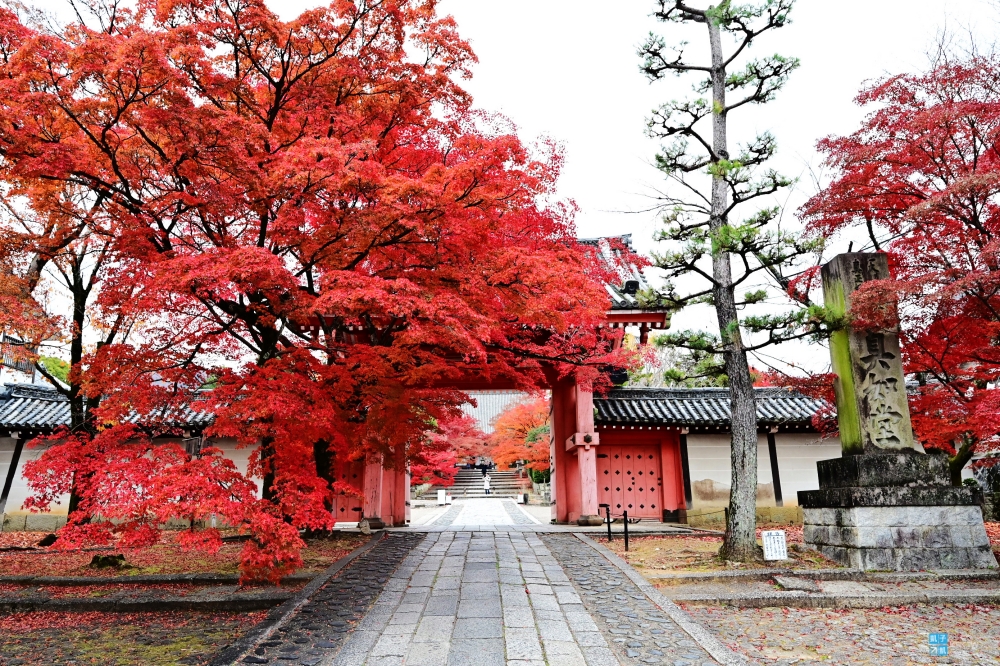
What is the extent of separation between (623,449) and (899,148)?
10.5 m

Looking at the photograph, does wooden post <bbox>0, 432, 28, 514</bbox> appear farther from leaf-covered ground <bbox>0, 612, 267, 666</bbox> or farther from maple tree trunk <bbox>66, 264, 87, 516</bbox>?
leaf-covered ground <bbox>0, 612, 267, 666</bbox>

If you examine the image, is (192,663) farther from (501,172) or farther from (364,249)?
(501,172)

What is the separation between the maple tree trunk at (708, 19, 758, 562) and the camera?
28.0ft

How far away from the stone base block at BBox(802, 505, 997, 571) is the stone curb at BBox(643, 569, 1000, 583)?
0.47 feet

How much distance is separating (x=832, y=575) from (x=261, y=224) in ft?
28.1

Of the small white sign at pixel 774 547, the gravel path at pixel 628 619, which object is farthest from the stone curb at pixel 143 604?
the small white sign at pixel 774 547

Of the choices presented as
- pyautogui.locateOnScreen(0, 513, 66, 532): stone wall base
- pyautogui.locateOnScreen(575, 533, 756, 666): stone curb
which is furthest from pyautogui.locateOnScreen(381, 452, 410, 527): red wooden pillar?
pyautogui.locateOnScreen(0, 513, 66, 532): stone wall base

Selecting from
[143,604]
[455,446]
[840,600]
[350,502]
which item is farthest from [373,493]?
[455,446]

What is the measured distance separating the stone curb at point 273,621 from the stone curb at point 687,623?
12.9 feet

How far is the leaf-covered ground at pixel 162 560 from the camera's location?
8969 mm

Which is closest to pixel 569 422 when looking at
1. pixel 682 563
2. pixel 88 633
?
pixel 682 563

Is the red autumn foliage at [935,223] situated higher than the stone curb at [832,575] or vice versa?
the red autumn foliage at [935,223]

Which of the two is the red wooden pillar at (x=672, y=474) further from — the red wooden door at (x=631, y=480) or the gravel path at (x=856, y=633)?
the gravel path at (x=856, y=633)

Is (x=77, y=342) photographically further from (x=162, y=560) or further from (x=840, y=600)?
(x=840, y=600)
